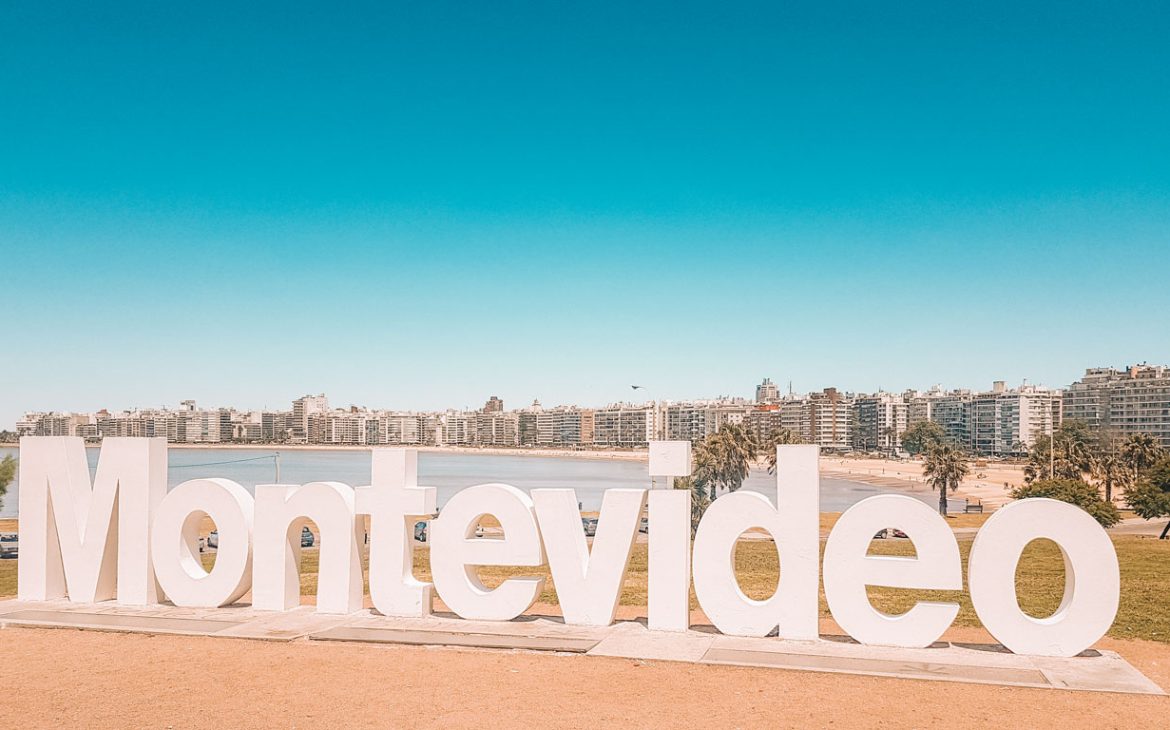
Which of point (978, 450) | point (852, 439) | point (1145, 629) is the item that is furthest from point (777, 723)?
point (852, 439)

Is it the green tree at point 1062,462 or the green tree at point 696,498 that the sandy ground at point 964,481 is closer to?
the green tree at point 1062,462

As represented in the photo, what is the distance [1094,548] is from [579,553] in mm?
6580

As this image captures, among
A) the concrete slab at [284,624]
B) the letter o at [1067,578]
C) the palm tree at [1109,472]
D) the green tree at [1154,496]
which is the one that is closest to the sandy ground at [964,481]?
the palm tree at [1109,472]

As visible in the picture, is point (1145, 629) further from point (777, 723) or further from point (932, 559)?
point (777, 723)

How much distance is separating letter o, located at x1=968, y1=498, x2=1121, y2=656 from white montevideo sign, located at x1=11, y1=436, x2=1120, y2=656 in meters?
0.02

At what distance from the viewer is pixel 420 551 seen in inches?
1238

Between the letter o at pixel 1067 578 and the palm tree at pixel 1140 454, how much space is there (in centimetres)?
5760

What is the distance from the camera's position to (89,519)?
15.3m

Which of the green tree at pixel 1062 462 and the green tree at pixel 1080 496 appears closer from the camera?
the green tree at pixel 1080 496

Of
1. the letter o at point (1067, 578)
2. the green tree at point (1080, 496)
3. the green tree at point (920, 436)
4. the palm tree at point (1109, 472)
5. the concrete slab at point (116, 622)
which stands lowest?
the green tree at point (920, 436)

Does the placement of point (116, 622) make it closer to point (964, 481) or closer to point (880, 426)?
point (964, 481)

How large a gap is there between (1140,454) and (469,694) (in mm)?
65120

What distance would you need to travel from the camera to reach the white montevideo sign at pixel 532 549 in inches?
472

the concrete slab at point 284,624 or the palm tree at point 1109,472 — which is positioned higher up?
the concrete slab at point 284,624
